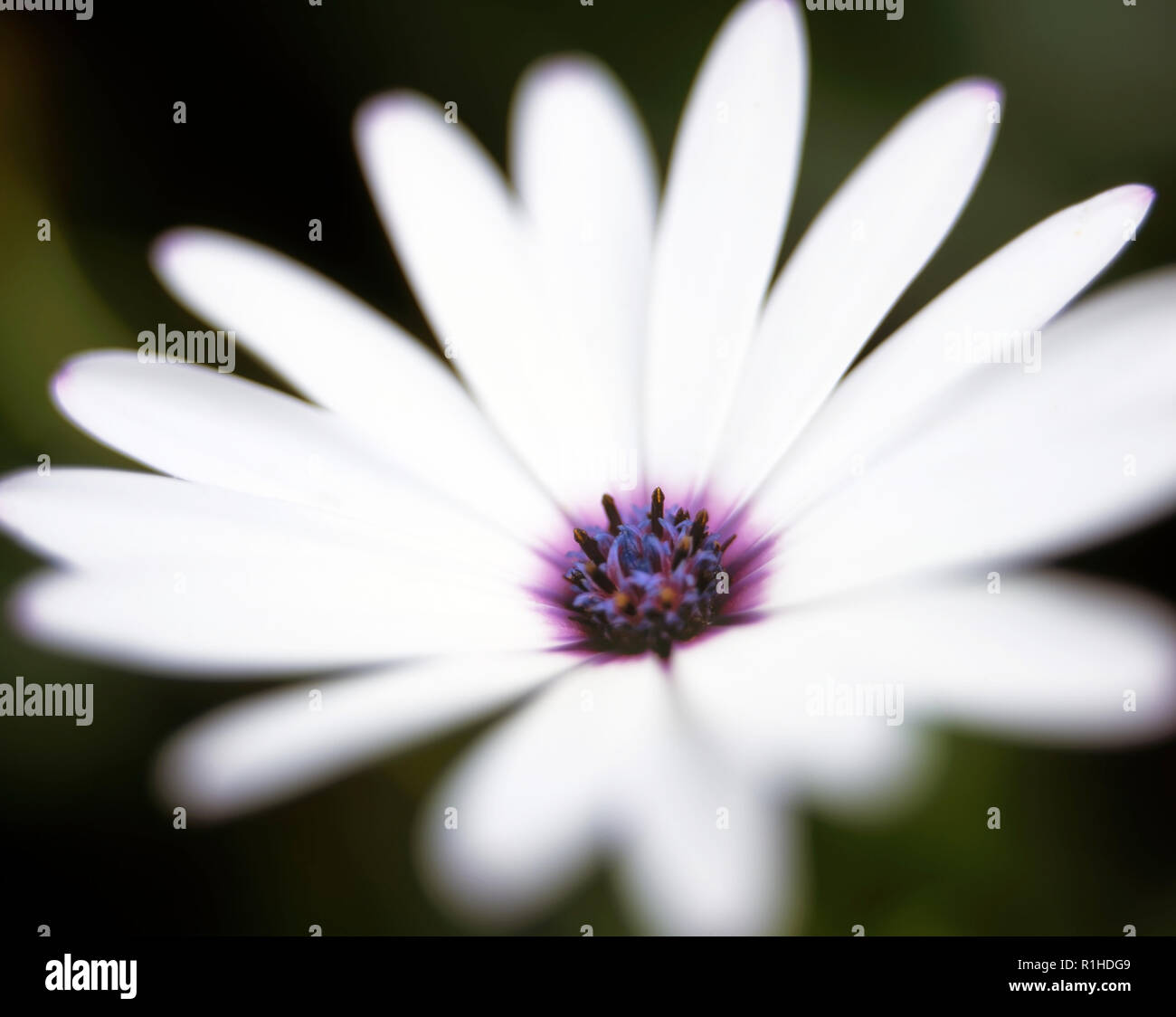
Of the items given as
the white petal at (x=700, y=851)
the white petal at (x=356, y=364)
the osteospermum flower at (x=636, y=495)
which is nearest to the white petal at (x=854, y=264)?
the osteospermum flower at (x=636, y=495)

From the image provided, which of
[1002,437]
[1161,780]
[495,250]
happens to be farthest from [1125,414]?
[495,250]

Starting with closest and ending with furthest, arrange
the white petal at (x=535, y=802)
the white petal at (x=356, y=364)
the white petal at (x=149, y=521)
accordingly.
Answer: the white petal at (x=535, y=802), the white petal at (x=149, y=521), the white petal at (x=356, y=364)

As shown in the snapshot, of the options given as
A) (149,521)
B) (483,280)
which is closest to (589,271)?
(483,280)

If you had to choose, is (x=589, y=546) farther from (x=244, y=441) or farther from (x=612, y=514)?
(x=244, y=441)

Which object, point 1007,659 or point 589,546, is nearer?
point 1007,659

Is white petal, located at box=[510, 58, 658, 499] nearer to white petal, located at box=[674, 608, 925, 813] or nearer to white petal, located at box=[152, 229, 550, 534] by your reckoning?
white petal, located at box=[152, 229, 550, 534]

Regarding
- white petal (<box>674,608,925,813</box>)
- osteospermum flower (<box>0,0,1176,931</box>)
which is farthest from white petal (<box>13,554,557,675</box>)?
white petal (<box>674,608,925,813</box>)

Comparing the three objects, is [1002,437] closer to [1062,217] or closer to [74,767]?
[1062,217]

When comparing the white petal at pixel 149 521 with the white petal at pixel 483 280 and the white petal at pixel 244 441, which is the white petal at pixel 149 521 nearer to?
the white petal at pixel 244 441
